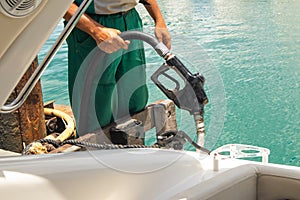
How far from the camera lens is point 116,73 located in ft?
5.23

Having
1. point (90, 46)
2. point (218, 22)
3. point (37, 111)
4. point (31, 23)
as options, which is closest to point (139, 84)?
point (90, 46)

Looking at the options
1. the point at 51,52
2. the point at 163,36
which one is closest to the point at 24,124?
the point at 163,36

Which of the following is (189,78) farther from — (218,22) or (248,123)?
(218,22)

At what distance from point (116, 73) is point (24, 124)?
0.51m

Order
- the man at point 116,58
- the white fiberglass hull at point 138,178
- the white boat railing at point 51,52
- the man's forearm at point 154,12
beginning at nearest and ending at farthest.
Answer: the white boat railing at point 51,52 < the white fiberglass hull at point 138,178 < the man at point 116,58 < the man's forearm at point 154,12

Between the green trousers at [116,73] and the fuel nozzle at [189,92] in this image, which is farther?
the green trousers at [116,73]

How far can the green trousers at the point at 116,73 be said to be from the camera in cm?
150

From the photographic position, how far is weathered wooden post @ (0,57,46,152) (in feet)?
6.15

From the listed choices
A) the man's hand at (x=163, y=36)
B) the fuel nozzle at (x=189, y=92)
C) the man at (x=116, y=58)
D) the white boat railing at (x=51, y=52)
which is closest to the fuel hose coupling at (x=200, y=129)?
the fuel nozzle at (x=189, y=92)

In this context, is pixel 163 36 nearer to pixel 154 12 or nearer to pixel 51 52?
pixel 154 12

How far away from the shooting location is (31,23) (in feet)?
1.76

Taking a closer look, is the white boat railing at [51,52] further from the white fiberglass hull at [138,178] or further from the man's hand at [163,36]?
the man's hand at [163,36]

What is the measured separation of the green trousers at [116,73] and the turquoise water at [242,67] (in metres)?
0.06

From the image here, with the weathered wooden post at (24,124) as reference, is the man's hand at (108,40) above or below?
above
